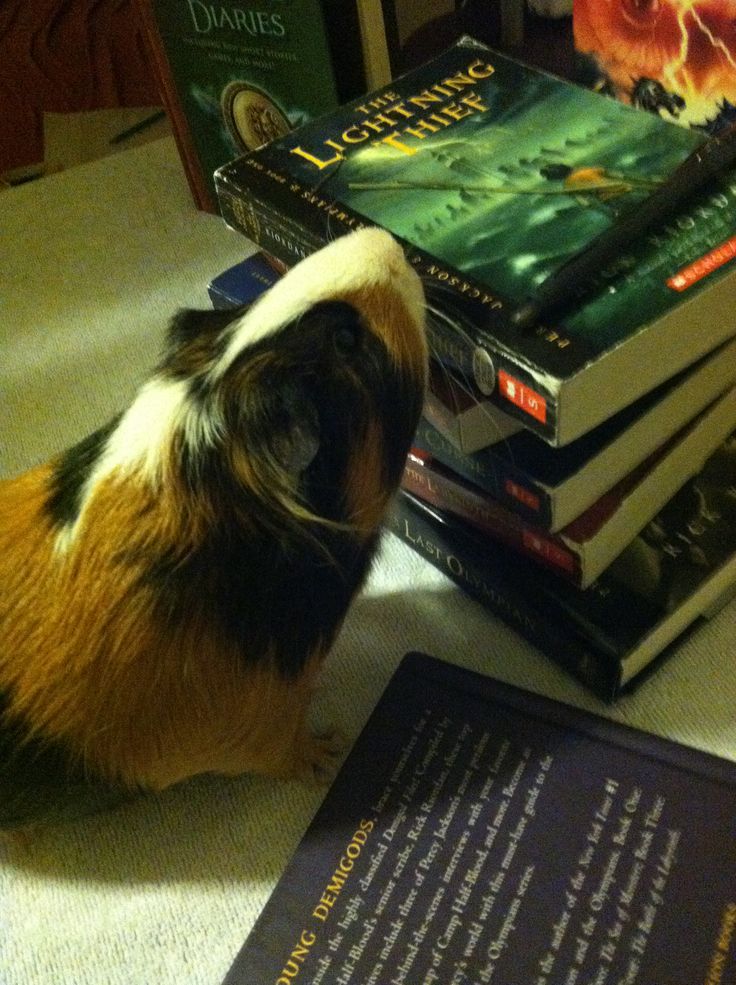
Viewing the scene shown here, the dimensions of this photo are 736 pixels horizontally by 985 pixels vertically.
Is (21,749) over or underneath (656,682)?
→ over

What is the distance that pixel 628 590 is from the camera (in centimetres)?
59

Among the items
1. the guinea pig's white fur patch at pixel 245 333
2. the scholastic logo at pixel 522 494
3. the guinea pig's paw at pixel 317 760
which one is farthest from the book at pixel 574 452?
the guinea pig's paw at pixel 317 760

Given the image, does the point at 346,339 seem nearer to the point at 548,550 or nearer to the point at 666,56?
the point at 548,550

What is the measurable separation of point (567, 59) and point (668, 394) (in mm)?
460

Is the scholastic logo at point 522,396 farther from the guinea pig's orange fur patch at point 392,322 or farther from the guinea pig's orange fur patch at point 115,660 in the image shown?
the guinea pig's orange fur patch at point 115,660

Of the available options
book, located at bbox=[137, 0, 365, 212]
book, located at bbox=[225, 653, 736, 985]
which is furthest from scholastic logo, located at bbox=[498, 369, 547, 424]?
book, located at bbox=[137, 0, 365, 212]

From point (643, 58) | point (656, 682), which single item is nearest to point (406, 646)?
point (656, 682)

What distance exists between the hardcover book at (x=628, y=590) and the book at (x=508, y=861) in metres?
0.04

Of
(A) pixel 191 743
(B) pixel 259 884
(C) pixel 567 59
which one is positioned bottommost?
(B) pixel 259 884

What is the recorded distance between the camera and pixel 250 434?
1.53ft


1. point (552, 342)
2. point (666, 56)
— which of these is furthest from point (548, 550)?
point (666, 56)

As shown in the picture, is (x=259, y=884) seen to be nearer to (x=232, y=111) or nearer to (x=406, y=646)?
(x=406, y=646)

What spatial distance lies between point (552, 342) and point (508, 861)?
0.30m

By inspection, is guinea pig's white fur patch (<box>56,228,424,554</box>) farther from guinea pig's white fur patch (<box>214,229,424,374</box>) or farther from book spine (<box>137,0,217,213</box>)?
book spine (<box>137,0,217,213</box>)
